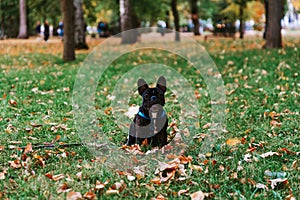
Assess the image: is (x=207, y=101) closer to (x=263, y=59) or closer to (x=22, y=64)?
(x=263, y=59)

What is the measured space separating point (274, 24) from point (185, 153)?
1231 cm

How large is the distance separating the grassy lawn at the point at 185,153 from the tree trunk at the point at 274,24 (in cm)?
599

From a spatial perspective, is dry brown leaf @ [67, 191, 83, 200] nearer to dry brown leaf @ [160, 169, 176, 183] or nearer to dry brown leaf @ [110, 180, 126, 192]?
dry brown leaf @ [110, 180, 126, 192]

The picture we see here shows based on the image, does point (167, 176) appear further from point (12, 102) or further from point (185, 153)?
point (12, 102)

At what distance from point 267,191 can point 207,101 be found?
4671 mm

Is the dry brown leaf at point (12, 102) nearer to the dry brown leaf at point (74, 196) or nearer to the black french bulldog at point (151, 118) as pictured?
the black french bulldog at point (151, 118)

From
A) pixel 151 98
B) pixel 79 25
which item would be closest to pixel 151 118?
pixel 151 98

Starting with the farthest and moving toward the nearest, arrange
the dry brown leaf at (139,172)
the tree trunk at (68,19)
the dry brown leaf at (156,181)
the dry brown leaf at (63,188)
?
1. the tree trunk at (68,19)
2. the dry brown leaf at (139,172)
3. the dry brown leaf at (156,181)
4. the dry brown leaf at (63,188)

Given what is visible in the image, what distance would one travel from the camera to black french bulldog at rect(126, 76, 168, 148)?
4777 millimetres

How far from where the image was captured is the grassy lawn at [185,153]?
4086 millimetres

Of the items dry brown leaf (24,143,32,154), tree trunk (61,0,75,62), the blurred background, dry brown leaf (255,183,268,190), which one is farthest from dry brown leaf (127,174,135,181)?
the blurred background

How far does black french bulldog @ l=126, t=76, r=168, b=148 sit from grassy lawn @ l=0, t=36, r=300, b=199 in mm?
363

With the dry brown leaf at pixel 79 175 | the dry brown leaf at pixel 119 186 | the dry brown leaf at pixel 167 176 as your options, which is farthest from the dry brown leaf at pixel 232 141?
the dry brown leaf at pixel 79 175

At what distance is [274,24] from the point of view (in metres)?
16.5
